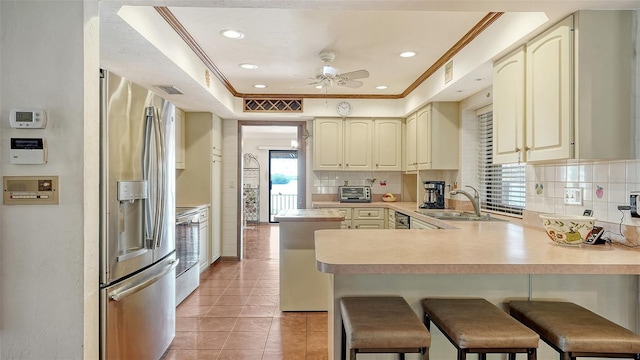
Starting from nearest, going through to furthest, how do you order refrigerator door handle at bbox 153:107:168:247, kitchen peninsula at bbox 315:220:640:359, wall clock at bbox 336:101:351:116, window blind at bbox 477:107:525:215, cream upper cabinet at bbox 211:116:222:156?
kitchen peninsula at bbox 315:220:640:359 < refrigerator door handle at bbox 153:107:168:247 < window blind at bbox 477:107:525:215 < cream upper cabinet at bbox 211:116:222:156 < wall clock at bbox 336:101:351:116

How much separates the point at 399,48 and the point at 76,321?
10.5ft

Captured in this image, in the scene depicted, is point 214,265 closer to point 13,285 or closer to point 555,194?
point 13,285

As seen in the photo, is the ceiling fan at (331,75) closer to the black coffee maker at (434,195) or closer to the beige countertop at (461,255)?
the black coffee maker at (434,195)

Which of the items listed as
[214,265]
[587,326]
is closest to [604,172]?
[587,326]

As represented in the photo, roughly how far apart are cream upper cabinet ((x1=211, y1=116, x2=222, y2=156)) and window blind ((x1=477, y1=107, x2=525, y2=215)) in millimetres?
3435

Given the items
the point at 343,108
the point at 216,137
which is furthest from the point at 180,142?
the point at 343,108

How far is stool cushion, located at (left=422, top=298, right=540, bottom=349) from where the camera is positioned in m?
1.42

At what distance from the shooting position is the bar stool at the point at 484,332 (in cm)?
142

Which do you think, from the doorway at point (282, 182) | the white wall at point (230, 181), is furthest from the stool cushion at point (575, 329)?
the doorway at point (282, 182)

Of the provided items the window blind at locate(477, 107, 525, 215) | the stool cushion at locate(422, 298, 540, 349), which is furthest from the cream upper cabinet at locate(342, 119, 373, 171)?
the stool cushion at locate(422, 298, 540, 349)

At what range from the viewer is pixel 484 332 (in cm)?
144

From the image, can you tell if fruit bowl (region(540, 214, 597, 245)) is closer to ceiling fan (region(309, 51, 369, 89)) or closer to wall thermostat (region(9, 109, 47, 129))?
ceiling fan (region(309, 51, 369, 89))

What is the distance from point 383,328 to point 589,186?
5.59 ft

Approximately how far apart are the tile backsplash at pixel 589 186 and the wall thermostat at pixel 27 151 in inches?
117
